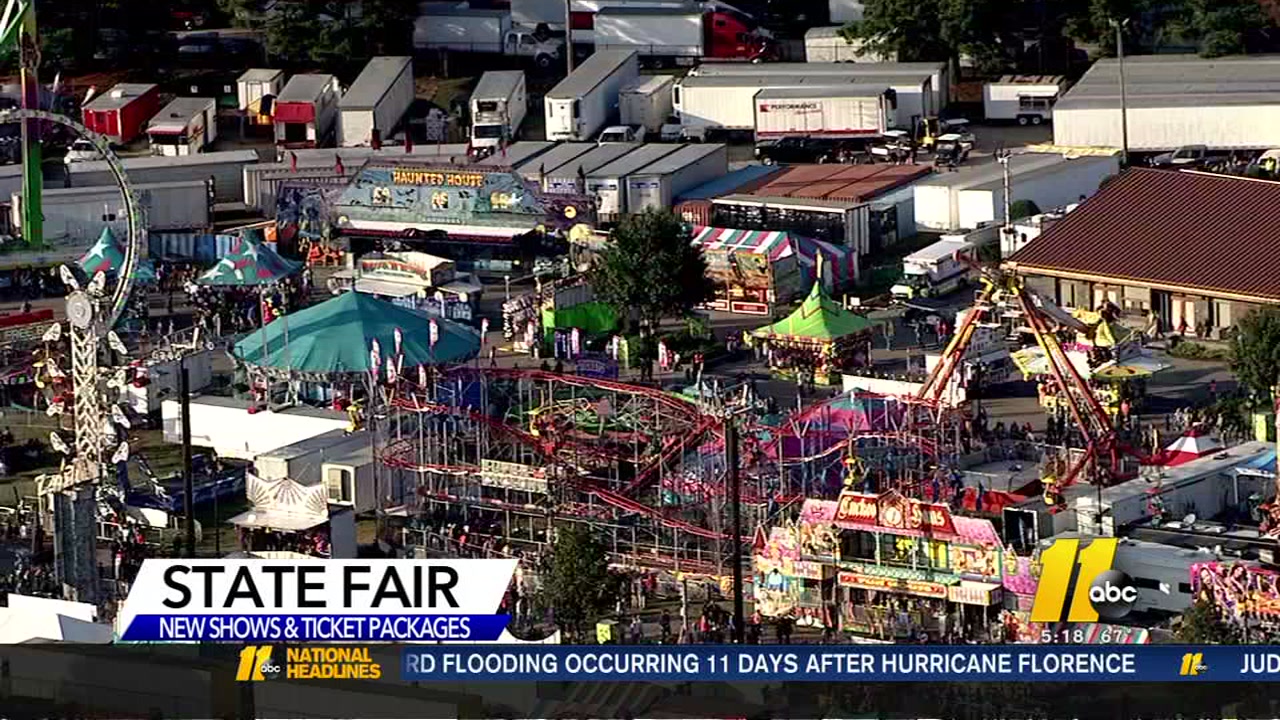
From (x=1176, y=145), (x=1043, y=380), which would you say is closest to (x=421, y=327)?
(x=1043, y=380)

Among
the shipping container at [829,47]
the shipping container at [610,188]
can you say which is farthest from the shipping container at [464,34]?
the shipping container at [610,188]

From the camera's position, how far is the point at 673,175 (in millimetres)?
93562

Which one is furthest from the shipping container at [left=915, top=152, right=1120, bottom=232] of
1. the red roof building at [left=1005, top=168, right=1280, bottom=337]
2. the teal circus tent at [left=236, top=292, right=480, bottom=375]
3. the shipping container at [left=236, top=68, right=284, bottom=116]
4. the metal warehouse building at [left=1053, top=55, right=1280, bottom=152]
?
the shipping container at [left=236, top=68, right=284, bottom=116]

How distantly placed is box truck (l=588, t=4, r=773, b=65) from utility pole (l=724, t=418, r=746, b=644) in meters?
49.7

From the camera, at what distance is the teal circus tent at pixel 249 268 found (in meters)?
85.4

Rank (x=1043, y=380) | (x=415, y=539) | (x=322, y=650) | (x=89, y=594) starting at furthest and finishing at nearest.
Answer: (x=1043, y=380), (x=415, y=539), (x=89, y=594), (x=322, y=650)

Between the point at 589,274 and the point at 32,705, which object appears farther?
the point at 589,274

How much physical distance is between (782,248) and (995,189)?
298 inches

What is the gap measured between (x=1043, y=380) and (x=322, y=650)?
26.3 m

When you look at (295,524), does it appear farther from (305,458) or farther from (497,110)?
(497,110)

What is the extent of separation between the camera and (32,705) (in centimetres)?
5009

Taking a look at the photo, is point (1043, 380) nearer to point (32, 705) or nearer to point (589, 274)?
point (589, 274)

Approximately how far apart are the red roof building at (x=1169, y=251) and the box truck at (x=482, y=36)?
1228 inches

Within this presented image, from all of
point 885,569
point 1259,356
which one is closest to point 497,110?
point 1259,356
